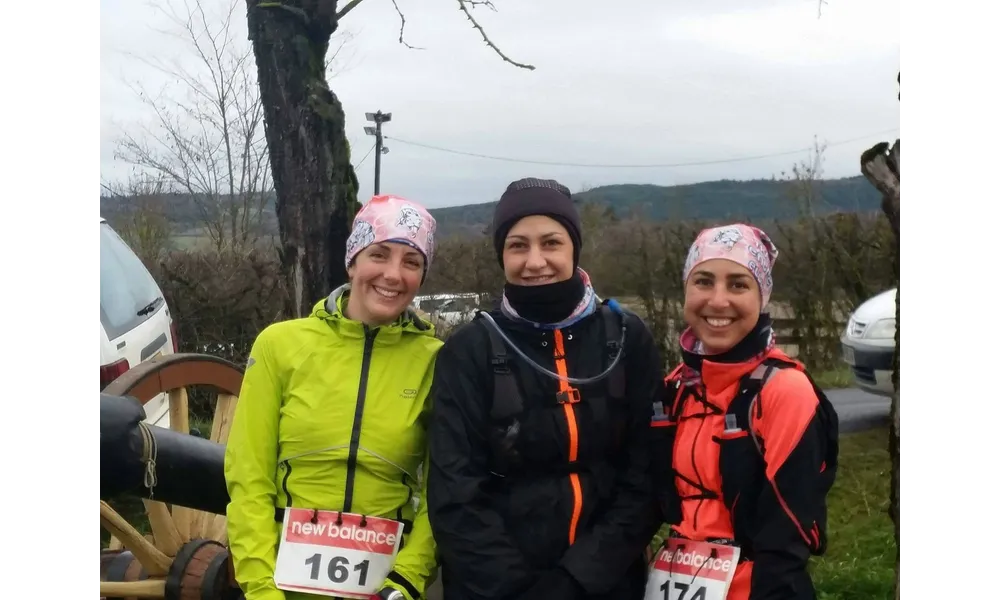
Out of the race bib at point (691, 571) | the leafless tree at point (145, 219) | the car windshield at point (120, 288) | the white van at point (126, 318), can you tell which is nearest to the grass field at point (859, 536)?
the race bib at point (691, 571)

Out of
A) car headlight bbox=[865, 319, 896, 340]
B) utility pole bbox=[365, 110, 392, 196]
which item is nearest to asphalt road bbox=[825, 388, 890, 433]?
car headlight bbox=[865, 319, 896, 340]

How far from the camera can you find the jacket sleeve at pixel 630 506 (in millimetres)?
2180

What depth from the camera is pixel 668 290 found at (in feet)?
27.9

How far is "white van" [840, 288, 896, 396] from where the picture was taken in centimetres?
670

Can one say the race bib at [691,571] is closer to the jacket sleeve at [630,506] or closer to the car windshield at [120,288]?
the jacket sleeve at [630,506]

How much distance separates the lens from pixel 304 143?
12.6ft

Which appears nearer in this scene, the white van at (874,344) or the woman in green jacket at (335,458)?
the woman in green jacket at (335,458)

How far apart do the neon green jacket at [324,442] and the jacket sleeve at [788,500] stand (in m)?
0.86

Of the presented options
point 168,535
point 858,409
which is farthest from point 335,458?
point 858,409

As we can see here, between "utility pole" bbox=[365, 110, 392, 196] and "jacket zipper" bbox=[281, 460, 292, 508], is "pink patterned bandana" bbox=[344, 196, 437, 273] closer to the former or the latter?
"jacket zipper" bbox=[281, 460, 292, 508]

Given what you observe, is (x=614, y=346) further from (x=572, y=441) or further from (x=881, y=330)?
(x=881, y=330)

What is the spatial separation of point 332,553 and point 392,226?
0.89 metres
